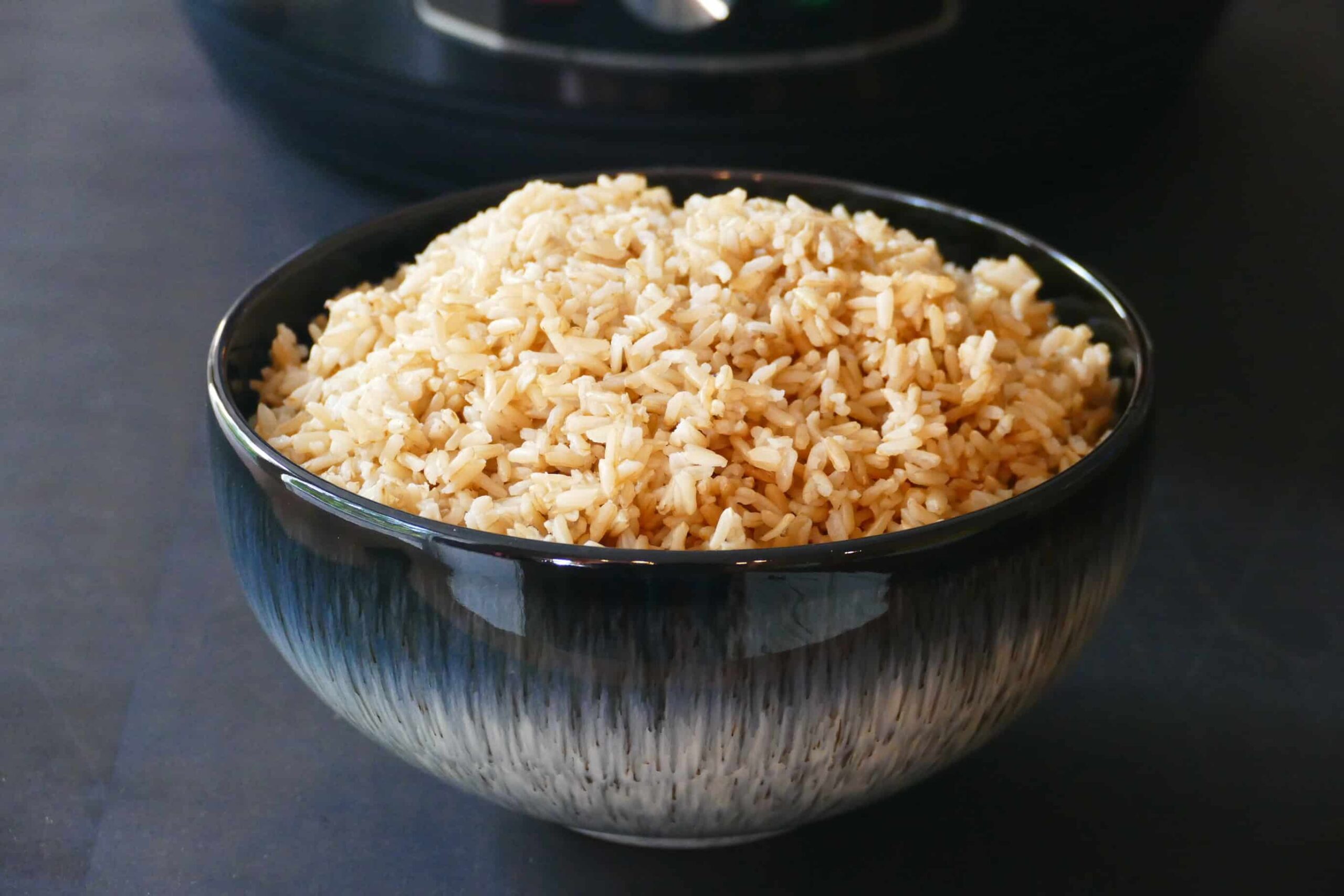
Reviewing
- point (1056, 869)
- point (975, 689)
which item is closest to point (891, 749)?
point (975, 689)

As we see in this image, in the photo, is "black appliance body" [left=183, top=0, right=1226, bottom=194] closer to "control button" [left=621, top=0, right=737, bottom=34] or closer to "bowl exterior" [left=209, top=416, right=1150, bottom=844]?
"control button" [left=621, top=0, right=737, bottom=34]

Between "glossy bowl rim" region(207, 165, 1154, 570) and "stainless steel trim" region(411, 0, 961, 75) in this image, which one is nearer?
"glossy bowl rim" region(207, 165, 1154, 570)

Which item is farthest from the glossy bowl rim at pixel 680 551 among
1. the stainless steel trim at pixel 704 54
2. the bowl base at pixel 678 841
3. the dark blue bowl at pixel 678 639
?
the stainless steel trim at pixel 704 54

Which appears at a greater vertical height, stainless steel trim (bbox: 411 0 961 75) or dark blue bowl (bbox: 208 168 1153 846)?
stainless steel trim (bbox: 411 0 961 75)

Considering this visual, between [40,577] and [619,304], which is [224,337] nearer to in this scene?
[619,304]

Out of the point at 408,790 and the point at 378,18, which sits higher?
the point at 378,18

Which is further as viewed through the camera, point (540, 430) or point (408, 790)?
point (408, 790)

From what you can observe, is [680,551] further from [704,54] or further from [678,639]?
[704,54]

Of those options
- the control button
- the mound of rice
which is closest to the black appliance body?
the control button
